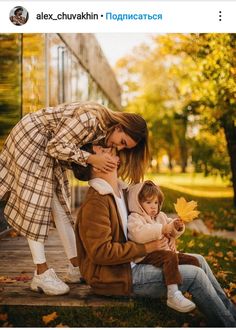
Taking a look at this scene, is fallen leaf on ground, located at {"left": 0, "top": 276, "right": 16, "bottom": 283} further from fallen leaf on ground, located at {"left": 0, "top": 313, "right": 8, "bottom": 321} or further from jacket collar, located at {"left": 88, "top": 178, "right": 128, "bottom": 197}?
jacket collar, located at {"left": 88, "top": 178, "right": 128, "bottom": 197}

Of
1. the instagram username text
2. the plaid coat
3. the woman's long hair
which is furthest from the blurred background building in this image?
the woman's long hair

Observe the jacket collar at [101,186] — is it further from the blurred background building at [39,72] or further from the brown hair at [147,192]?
the blurred background building at [39,72]

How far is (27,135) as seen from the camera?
343 cm

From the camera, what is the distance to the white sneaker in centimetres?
288

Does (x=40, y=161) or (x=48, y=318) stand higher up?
(x=40, y=161)

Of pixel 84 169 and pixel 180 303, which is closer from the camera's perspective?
pixel 180 303

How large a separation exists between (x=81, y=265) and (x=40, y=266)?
348 mm

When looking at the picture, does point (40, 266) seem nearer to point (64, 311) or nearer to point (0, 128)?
point (64, 311)

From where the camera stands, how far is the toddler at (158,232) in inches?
116

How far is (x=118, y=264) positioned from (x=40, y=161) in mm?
855

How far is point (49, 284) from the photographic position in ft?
10.9

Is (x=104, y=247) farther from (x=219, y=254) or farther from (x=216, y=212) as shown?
(x=216, y=212)

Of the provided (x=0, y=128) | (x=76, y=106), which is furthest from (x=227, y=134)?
(x=76, y=106)

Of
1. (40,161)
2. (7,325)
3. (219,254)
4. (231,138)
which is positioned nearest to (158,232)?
(40,161)
